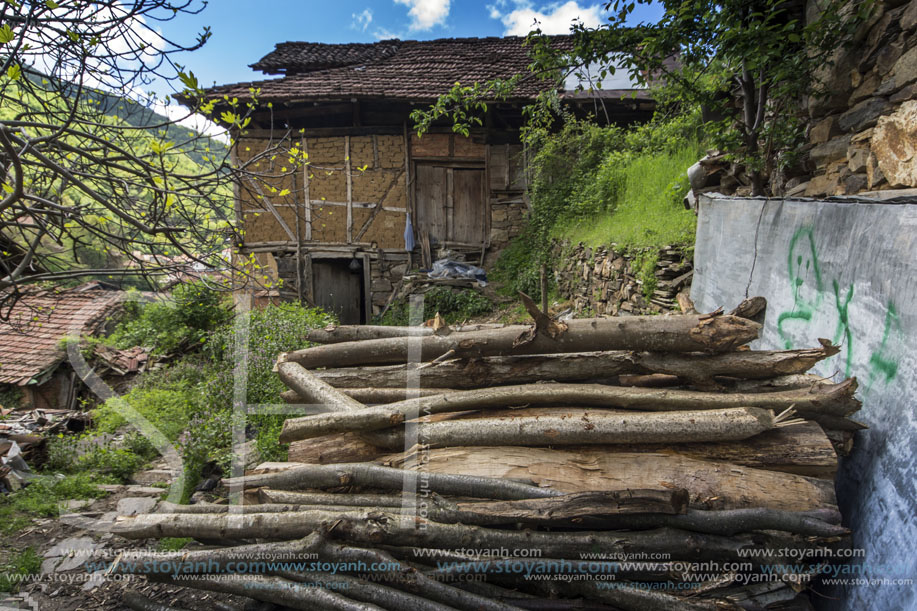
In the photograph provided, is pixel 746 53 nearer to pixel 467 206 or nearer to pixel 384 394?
pixel 384 394

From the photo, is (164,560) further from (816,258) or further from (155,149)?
(816,258)

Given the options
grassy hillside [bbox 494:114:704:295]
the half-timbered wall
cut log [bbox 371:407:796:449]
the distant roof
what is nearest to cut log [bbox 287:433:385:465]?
cut log [bbox 371:407:796:449]

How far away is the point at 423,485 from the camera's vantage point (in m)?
1.99

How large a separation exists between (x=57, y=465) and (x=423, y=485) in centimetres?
711

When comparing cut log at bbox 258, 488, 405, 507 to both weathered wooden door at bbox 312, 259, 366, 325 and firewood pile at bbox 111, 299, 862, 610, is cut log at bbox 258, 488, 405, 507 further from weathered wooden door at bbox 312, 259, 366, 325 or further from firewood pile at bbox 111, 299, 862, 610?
weathered wooden door at bbox 312, 259, 366, 325

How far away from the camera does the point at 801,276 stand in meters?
2.41

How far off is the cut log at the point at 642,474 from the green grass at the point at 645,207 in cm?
347

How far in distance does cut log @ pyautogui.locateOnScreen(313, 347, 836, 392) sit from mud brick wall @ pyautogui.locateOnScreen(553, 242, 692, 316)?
244cm

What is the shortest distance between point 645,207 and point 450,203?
17.9 ft

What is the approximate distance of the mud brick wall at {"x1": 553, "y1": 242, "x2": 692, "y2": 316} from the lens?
4.76 m

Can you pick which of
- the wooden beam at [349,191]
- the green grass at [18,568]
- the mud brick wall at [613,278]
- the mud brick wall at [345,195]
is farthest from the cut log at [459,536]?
the wooden beam at [349,191]

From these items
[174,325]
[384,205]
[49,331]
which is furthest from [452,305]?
[49,331]

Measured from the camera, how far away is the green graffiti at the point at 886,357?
5.59 ft

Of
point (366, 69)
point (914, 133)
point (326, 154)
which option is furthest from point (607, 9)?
point (366, 69)
